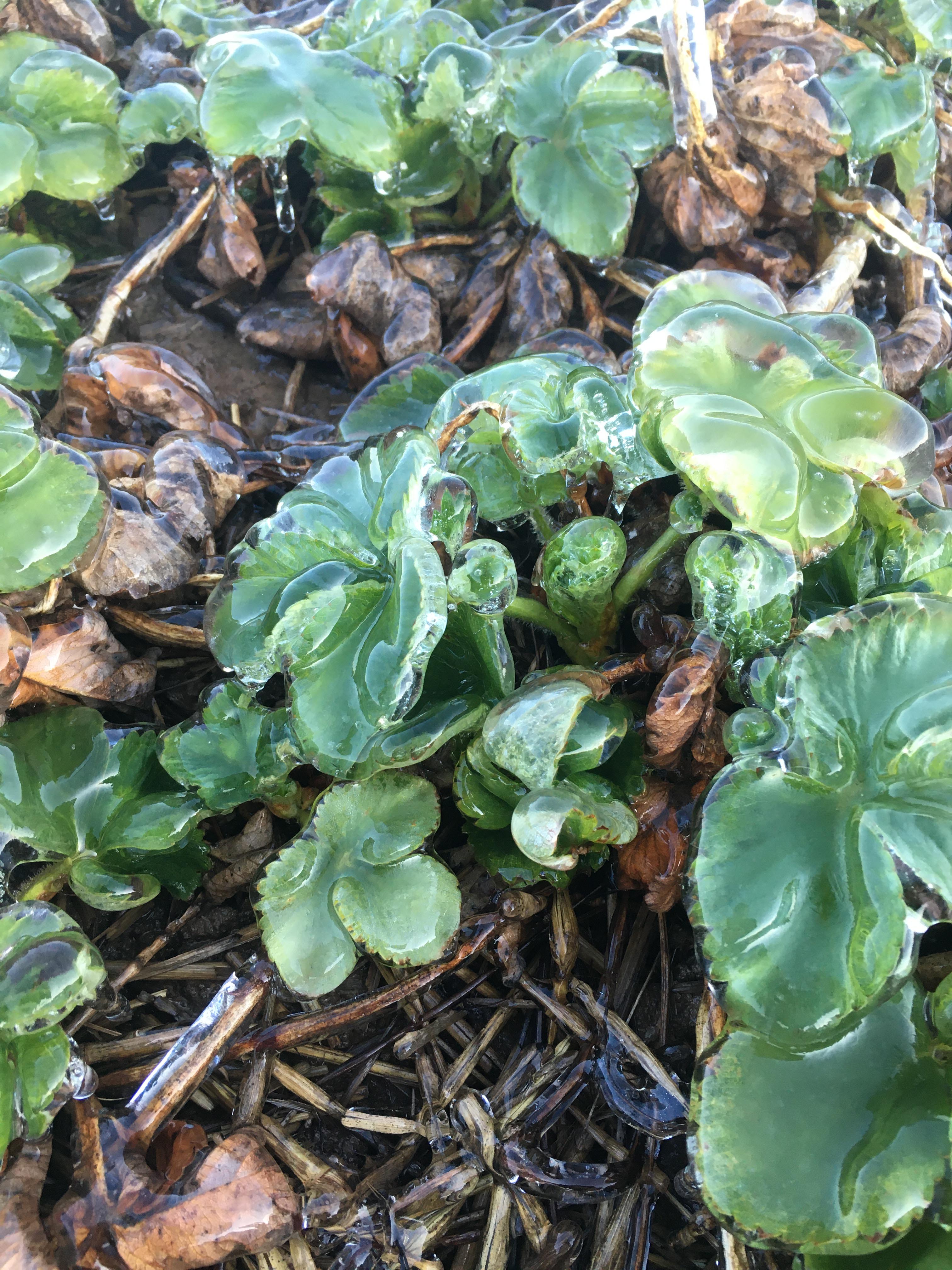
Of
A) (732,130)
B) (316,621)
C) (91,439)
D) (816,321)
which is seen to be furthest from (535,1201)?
(732,130)

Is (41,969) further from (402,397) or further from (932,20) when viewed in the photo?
(932,20)

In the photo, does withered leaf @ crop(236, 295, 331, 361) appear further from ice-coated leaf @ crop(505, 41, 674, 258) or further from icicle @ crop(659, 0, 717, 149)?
icicle @ crop(659, 0, 717, 149)

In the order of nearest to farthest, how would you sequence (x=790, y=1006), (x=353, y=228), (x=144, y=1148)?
(x=790, y=1006), (x=144, y=1148), (x=353, y=228)

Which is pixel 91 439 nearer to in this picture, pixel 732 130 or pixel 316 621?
pixel 316 621

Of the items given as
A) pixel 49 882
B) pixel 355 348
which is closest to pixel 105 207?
pixel 355 348

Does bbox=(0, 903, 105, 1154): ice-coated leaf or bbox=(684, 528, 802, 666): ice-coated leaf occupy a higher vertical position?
bbox=(684, 528, 802, 666): ice-coated leaf

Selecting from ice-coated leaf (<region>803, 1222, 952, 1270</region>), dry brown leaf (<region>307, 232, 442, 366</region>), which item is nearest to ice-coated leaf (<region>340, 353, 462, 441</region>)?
dry brown leaf (<region>307, 232, 442, 366</region>)
